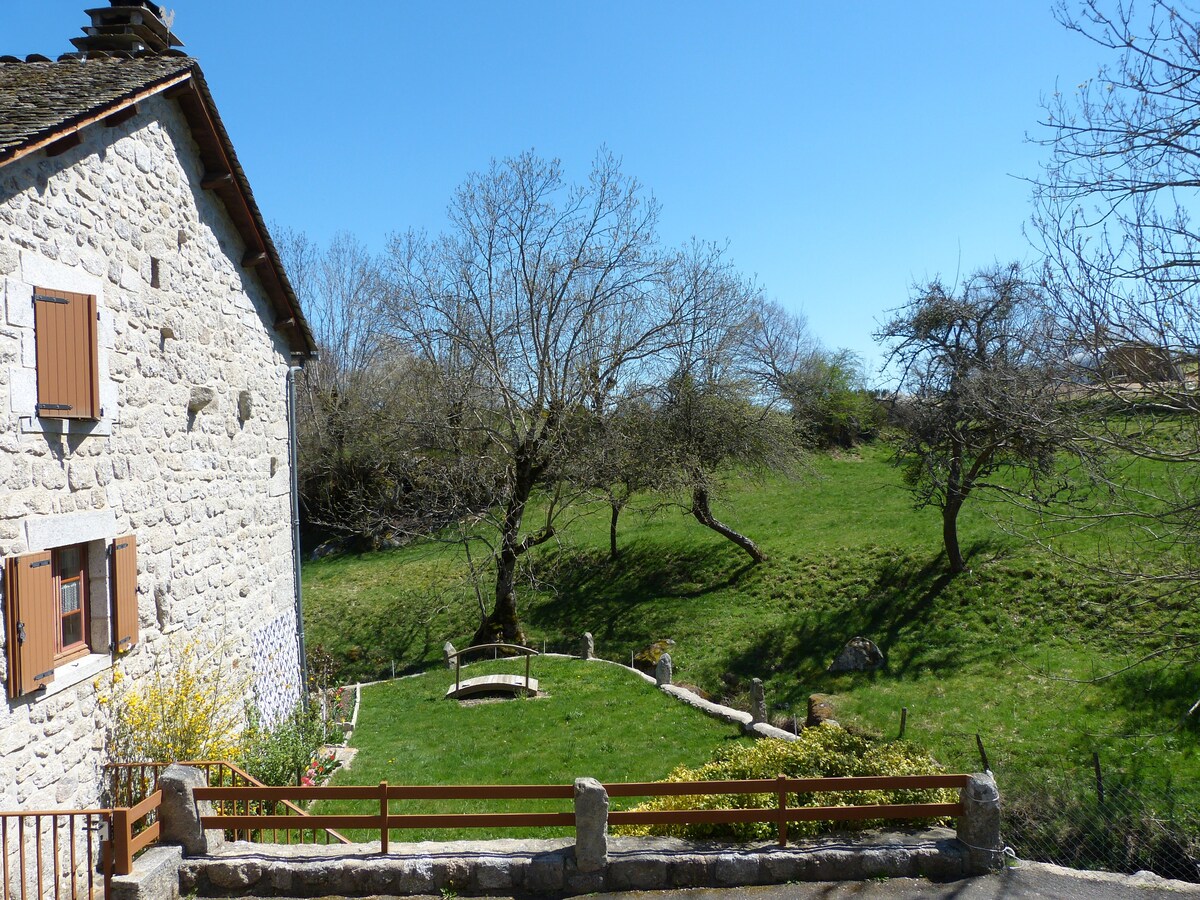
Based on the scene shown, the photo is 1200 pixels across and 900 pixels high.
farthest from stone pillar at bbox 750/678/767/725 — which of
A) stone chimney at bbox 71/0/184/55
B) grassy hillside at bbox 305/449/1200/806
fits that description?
stone chimney at bbox 71/0/184/55

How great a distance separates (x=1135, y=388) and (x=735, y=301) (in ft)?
50.0

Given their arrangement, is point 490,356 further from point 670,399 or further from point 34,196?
point 34,196

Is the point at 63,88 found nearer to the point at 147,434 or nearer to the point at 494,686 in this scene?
the point at 147,434

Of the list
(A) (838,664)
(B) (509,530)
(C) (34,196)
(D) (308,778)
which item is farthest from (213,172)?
(A) (838,664)

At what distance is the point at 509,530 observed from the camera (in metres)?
19.5

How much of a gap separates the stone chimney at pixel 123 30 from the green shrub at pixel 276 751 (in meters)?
8.08

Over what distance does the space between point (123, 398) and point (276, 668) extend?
5.04 meters

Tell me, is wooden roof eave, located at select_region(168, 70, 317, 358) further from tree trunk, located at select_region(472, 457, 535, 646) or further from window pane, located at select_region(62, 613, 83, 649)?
tree trunk, located at select_region(472, 457, 535, 646)

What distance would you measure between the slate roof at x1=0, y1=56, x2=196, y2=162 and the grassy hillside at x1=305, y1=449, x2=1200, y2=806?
32.5ft

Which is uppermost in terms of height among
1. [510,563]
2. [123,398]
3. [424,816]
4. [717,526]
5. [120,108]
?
[120,108]

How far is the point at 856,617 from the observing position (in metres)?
18.6

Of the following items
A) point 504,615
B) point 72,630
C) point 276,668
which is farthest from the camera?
point 504,615

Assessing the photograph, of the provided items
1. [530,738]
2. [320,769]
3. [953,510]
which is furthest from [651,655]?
[320,769]

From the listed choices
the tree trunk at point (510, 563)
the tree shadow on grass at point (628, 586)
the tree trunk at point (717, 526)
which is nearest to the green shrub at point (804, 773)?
the tree trunk at point (510, 563)
